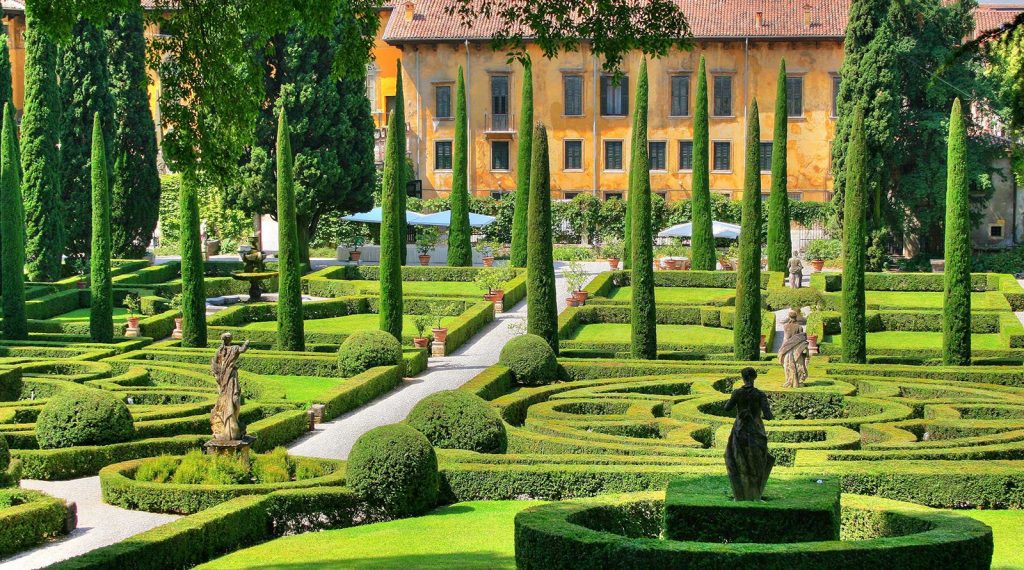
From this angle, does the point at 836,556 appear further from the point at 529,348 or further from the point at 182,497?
the point at 529,348

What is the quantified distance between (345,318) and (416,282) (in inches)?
267

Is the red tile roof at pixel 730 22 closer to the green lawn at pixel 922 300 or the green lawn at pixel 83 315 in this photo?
the green lawn at pixel 922 300

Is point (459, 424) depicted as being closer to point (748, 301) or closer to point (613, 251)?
point (748, 301)

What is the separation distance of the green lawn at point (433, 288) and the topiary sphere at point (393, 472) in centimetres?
2297

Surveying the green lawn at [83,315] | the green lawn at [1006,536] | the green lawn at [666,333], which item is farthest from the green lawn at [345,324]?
the green lawn at [1006,536]

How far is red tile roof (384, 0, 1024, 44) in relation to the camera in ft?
202

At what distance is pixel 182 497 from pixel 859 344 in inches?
691

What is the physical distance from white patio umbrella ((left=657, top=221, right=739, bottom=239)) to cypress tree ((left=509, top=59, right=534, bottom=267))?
6328 millimetres

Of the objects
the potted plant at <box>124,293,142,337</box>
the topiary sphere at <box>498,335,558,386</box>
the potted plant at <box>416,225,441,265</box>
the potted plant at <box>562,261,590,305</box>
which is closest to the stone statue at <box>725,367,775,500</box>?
the topiary sphere at <box>498,335,558,386</box>

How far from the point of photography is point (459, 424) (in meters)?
23.0

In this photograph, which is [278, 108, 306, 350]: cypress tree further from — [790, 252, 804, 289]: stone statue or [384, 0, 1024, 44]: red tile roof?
[384, 0, 1024, 44]: red tile roof

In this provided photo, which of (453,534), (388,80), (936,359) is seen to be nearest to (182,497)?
(453,534)

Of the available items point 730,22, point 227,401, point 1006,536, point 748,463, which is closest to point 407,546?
point 748,463

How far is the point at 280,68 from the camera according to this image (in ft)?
168
